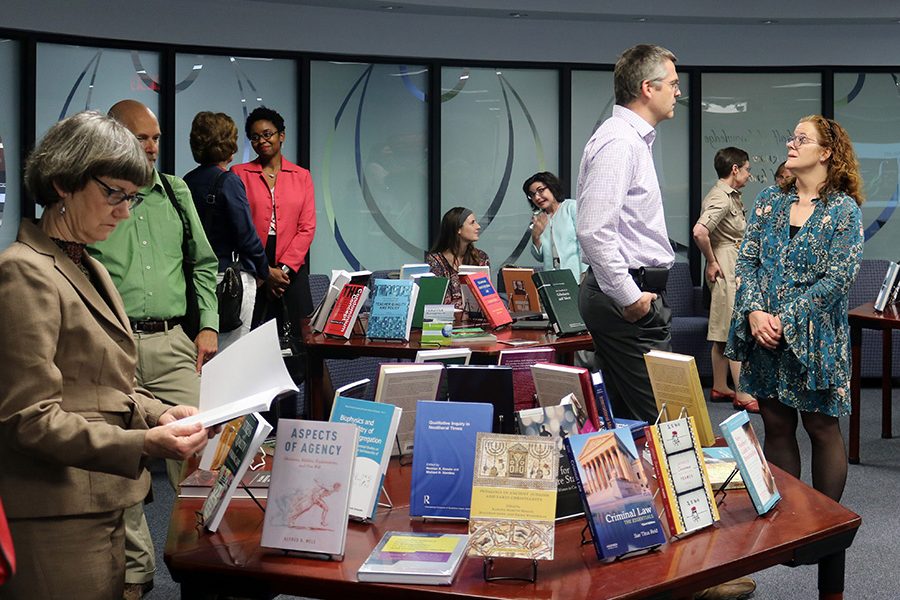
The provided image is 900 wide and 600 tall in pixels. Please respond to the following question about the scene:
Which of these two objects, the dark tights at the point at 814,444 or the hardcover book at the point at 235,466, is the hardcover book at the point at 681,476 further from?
the dark tights at the point at 814,444

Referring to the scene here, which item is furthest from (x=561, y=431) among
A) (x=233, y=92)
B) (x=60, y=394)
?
(x=233, y=92)

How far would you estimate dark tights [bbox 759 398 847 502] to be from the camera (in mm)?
4027

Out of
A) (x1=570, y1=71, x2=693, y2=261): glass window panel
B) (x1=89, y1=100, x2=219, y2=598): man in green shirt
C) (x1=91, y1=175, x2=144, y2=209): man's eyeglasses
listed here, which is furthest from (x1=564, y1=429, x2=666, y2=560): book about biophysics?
(x1=570, y1=71, x2=693, y2=261): glass window panel

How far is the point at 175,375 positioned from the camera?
137 inches

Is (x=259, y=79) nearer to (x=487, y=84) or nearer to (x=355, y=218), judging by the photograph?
(x=355, y=218)

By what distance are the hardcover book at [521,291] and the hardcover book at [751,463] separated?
331 centimetres

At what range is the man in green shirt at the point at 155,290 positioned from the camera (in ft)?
11.2

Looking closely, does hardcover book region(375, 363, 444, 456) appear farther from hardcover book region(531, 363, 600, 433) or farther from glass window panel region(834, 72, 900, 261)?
glass window panel region(834, 72, 900, 261)

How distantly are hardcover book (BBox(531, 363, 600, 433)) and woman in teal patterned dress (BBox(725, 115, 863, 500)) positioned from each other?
160 centimetres

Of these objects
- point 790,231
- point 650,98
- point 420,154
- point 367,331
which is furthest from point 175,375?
point 420,154

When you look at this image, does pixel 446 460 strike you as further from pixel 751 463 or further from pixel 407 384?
pixel 751 463

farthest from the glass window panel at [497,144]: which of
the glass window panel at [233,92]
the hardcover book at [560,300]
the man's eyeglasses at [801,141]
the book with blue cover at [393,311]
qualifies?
the man's eyeglasses at [801,141]

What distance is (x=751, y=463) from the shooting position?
234cm

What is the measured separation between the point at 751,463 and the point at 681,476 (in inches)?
10.6
